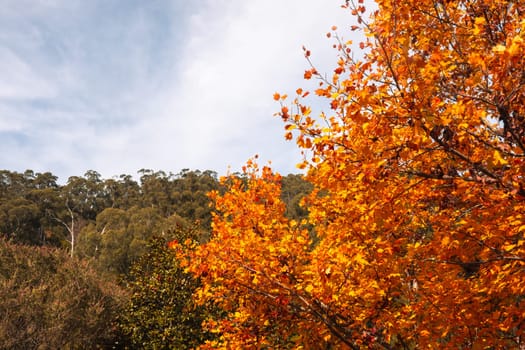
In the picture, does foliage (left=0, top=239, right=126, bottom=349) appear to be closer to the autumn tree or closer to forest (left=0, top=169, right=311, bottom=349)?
forest (left=0, top=169, right=311, bottom=349)

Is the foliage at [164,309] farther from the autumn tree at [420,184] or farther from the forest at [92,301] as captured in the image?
the autumn tree at [420,184]

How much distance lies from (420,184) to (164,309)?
396 inches

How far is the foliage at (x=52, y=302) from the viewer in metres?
11.7

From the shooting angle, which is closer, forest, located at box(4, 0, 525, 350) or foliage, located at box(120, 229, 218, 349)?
forest, located at box(4, 0, 525, 350)

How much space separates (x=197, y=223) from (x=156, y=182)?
6708cm

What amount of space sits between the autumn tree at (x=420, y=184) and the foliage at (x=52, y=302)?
346 inches

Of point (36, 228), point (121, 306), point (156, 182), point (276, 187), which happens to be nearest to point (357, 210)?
point (276, 187)

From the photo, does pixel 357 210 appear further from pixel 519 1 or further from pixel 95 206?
pixel 95 206

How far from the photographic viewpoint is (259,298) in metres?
5.75

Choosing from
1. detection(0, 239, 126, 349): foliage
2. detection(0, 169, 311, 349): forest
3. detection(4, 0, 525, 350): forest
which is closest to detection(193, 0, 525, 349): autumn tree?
detection(4, 0, 525, 350): forest

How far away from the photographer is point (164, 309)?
11992 mm

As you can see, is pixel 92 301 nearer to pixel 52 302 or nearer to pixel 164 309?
pixel 52 302

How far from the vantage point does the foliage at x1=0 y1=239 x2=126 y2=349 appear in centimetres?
1166

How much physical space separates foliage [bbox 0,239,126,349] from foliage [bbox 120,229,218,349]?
1570mm
